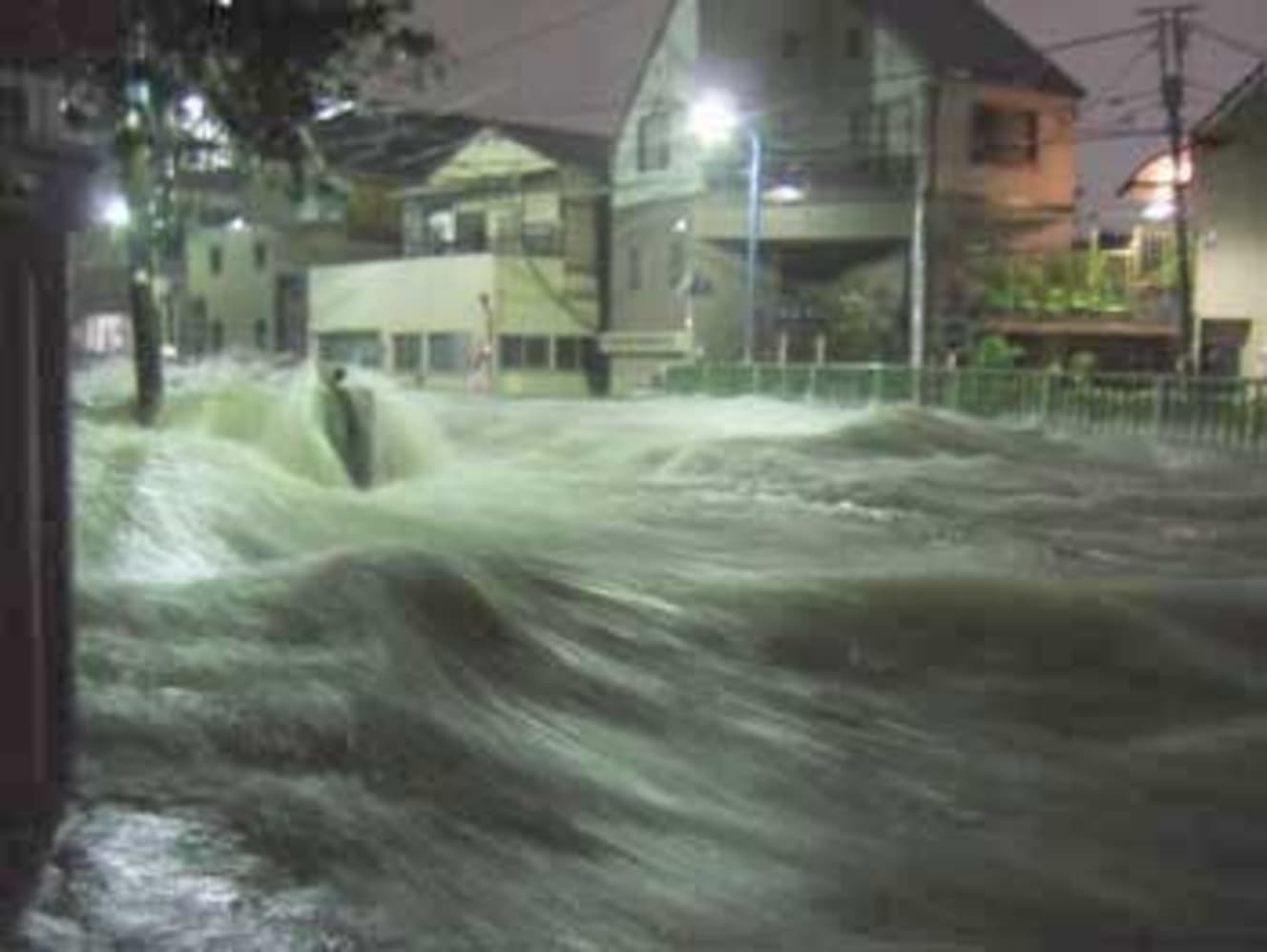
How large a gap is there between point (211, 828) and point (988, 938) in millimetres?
3260

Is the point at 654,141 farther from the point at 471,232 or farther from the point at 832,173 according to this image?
the point at 471,232

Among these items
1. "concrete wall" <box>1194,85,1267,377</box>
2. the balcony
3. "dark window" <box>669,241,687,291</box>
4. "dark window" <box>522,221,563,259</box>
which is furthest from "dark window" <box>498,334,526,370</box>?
"concrete wall" <box>1194,85,1267,377</box>

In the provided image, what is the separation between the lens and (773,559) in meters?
16.9

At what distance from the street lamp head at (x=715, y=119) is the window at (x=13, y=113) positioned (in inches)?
1536

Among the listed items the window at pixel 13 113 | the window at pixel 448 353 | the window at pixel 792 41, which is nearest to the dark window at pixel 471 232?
the window at pixel 448 353

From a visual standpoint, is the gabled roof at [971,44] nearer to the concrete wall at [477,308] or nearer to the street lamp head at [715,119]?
the street lamp head at [715,119]

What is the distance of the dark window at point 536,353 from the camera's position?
52781 mm

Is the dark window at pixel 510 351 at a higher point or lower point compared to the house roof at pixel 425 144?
lower

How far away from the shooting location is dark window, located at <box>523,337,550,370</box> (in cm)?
5278

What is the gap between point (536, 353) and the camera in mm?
53031

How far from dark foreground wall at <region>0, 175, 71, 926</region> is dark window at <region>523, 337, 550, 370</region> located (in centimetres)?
4535

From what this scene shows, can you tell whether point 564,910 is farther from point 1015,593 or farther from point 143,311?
point 143,311

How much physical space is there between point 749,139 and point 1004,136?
22.4ft

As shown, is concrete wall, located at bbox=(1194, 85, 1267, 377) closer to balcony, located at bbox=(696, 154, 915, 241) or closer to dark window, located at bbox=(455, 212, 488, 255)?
balcony, located at bbox=(696, 154, 915, 241)
